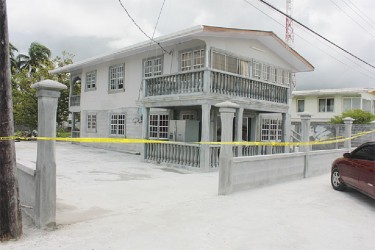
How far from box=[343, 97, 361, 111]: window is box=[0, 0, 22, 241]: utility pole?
30799mm

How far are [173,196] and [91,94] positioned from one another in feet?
53.0

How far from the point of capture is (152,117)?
17.0 meters

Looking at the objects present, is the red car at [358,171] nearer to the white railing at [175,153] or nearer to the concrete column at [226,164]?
the concrete column at [226,164]

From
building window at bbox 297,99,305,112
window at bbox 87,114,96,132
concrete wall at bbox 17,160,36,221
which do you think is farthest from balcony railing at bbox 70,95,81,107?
building window at bbox 297,99,305,112

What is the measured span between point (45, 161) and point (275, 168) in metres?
6.63

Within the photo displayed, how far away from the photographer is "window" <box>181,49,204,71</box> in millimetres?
14297

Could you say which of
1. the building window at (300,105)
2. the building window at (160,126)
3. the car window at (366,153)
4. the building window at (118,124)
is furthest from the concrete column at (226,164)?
the building window at (300,105)

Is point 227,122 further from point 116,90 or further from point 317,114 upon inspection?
point 317,114

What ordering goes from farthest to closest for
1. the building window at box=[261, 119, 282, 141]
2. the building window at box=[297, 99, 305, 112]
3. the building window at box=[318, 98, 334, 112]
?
1. the building window at box=[297, 99, 305, 112]
2. the building window at box=[318, 98, 334, 112]
3. the building window at box=[261, 119, 282, 141]

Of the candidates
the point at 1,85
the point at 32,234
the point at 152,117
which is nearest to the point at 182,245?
the point at 32,234

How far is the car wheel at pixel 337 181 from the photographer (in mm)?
8742

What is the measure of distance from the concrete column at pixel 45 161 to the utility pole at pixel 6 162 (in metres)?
0.33

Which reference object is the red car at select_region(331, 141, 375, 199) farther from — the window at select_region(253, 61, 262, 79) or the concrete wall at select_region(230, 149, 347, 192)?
the window at select_region(253, 61, 262, 79)

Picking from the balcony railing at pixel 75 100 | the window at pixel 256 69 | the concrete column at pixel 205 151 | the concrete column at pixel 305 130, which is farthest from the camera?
the balcony railing at pixel 75 100
